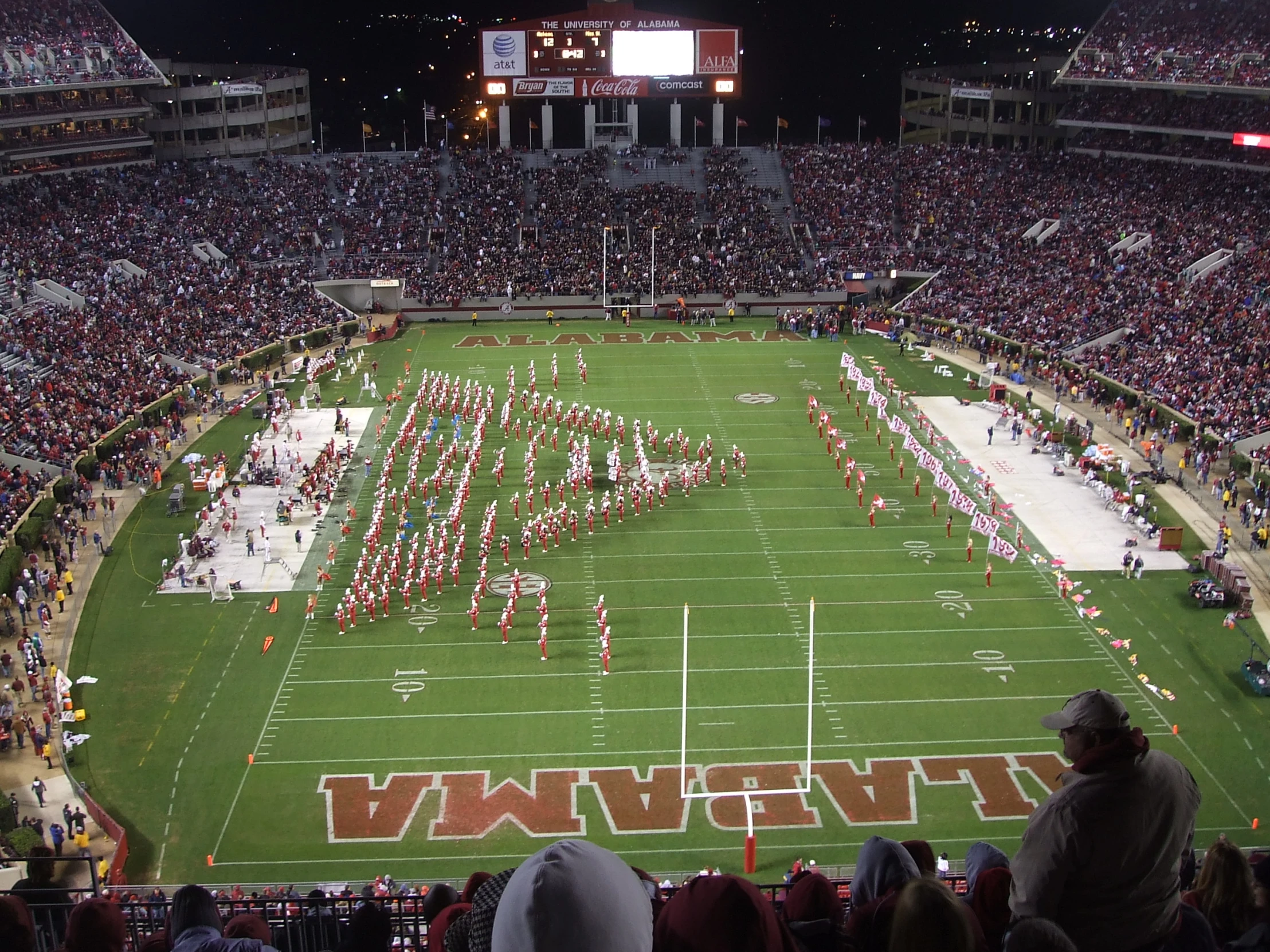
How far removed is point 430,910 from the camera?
556 centimetres

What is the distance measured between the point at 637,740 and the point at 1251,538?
1435 cm

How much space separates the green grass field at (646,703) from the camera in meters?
16.5

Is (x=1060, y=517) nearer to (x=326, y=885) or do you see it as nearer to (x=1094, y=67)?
(x=326, y=885)

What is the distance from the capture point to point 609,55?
57.2 m

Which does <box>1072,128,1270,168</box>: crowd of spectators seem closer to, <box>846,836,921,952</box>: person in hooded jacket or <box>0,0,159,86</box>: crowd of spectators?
<box>0,0,159,86</box>: crowd of spectators

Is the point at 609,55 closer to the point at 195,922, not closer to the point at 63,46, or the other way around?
the point at 63,46

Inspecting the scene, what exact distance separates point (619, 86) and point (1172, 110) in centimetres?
2345

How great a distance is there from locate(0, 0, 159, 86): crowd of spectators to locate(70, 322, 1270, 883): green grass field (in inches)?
1156

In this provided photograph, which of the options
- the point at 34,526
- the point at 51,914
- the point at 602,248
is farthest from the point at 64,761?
the point at 602,248

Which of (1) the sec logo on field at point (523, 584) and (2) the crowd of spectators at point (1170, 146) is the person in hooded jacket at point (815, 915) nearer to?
(1) the sec logo on field at point (523, 584)

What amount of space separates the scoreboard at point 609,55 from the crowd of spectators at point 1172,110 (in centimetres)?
1569

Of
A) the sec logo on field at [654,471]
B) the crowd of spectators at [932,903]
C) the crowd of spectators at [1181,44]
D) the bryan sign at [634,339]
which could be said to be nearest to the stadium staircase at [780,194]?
the bryan sign at [634,339]

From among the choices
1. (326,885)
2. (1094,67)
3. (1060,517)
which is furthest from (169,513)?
(1094,67)

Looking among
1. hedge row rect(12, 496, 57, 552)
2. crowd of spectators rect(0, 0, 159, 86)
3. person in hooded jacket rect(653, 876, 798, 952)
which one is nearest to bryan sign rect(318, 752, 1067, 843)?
hedge row rect(12, 496, 57, 552)
